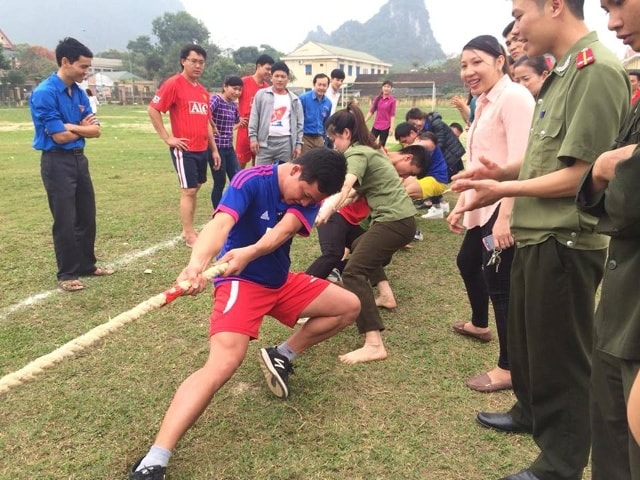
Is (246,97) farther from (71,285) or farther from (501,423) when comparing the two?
(501,423)

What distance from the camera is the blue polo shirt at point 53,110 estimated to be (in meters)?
4.41

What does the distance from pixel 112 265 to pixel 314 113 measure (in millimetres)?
4341

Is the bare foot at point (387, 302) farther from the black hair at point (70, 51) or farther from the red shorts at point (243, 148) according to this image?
the red shorts at point (243, 148)

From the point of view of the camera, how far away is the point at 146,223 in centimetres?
699

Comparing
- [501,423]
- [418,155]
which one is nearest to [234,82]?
[418,155]

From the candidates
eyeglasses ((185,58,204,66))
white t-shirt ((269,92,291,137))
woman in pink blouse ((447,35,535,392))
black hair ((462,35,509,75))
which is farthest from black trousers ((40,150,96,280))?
black hair ((462,35,509,75))

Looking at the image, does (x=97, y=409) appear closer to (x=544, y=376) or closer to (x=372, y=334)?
(x=372, y=334)

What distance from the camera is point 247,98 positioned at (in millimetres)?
8031

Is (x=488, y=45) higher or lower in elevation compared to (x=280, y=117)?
higher

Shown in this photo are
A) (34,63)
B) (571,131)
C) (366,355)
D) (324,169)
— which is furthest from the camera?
(34,63)

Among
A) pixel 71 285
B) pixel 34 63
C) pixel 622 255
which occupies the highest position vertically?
pixel 34 63

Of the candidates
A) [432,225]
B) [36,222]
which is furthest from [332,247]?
[36,222]

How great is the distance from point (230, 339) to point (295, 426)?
0.67m

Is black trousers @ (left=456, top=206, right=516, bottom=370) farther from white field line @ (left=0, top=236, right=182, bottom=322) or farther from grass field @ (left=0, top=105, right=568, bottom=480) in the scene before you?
white field line @ (left=0, top=236, right=182, bottom=322)
